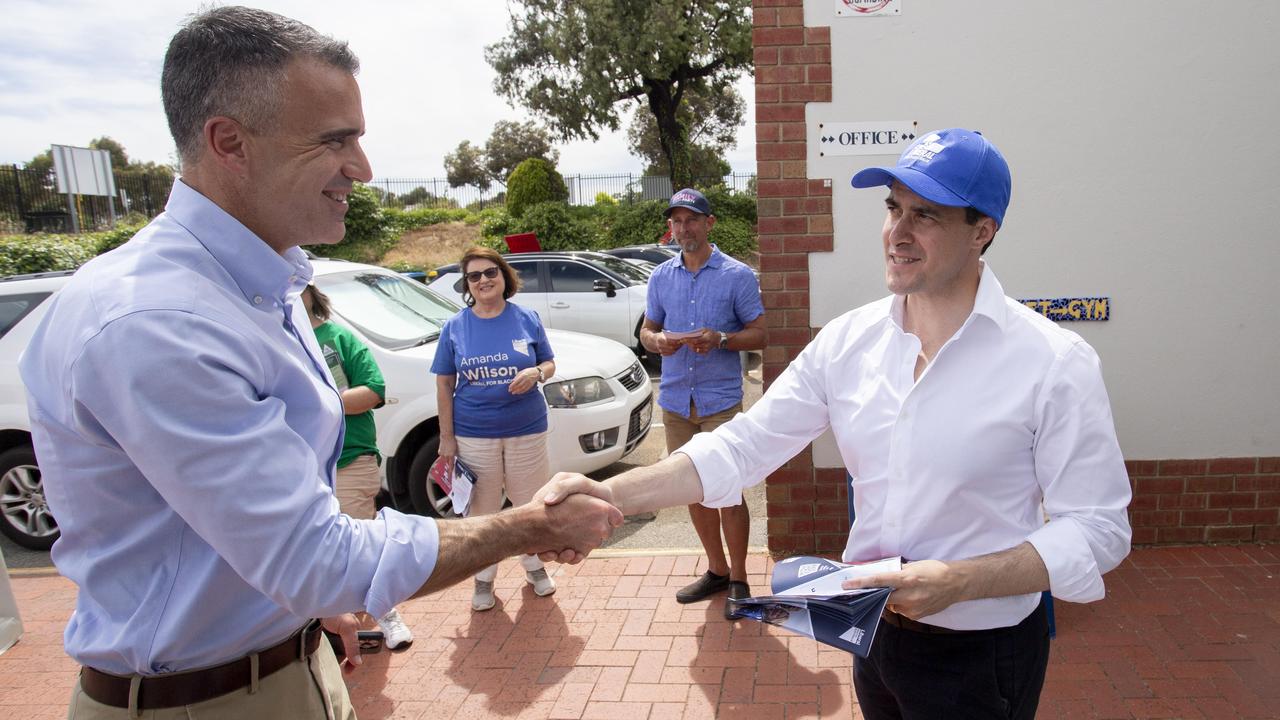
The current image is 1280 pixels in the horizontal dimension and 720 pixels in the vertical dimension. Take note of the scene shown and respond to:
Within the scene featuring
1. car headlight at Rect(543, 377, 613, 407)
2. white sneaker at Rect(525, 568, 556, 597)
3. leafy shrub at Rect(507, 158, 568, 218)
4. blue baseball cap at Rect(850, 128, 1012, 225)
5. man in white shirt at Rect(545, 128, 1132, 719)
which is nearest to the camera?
man in white shirt at Rect(545, 128, 1132, 719)

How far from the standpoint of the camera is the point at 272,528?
1.52 meters

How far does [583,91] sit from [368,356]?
2452cm

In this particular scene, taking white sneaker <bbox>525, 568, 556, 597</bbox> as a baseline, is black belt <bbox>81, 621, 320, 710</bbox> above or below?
above

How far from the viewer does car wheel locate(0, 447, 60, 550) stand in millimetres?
6137

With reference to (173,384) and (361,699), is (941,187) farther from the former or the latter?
(361,699)

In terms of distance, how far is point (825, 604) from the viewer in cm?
189

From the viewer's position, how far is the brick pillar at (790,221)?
4.62m

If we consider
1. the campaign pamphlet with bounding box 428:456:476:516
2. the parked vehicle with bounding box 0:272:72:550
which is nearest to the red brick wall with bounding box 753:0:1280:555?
the campaign pamphlet with bounding box 428:456:476:516

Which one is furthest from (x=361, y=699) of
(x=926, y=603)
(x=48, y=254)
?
(x=48, y=254)

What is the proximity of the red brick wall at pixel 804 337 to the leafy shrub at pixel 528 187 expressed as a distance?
2320cm

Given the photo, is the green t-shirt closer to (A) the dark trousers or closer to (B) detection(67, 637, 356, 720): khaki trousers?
(B) detection(67, 637, 356, 720): khaki trousers

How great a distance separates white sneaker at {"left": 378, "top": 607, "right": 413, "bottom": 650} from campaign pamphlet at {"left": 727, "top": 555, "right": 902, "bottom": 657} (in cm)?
285

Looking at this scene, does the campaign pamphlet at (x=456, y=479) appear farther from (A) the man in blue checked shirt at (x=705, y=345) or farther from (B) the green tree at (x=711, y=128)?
(B) the green tree at (x=711, y=128)

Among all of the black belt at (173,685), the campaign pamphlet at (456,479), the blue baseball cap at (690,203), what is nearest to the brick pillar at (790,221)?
the blue baseball cap at (690,203)
